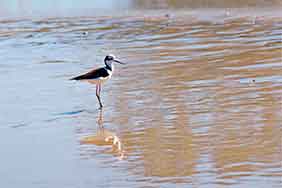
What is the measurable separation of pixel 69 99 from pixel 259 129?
3.37 meters

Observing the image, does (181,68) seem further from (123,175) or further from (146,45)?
(123,175)

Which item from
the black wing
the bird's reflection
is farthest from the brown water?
the black wing

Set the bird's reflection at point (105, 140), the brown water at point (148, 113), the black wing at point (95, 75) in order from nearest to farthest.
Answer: the brown water at point (148, 113) → the bird's reflection at point (105, 140) → the black wing at point (95, 75)

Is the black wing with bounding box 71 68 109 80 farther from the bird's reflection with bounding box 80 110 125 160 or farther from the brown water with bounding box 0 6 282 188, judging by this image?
the bird's reflection with bounding box 80 110 125 160

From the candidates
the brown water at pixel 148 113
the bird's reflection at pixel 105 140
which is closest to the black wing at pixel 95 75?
the brown water at pixel 148 113

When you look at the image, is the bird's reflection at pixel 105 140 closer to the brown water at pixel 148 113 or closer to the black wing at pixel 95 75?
the brown water at pixel 148 113

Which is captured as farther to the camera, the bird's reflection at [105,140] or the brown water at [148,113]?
the bird's reflection at [105,140]

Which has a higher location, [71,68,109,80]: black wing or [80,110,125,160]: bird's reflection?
[71,68,109,80]: black wing

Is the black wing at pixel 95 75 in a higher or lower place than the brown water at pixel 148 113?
higher

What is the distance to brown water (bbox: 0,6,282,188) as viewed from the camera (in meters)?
7.16

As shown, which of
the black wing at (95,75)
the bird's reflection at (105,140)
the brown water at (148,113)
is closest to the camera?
the brown water at (148,113)

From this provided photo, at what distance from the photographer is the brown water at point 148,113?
7.16 meters

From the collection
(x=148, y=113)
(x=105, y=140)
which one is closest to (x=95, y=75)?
(x=148, y=113)

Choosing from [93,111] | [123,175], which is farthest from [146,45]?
[123,175]
